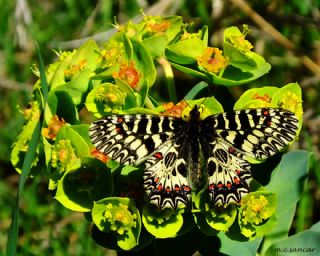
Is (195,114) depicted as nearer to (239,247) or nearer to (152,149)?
(152,149)

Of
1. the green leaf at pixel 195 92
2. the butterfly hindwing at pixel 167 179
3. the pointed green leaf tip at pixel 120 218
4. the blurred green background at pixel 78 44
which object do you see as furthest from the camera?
the blurred green background at pixel 78 44

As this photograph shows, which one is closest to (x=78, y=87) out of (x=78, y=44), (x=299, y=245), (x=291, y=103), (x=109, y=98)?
(x=109, y=98)

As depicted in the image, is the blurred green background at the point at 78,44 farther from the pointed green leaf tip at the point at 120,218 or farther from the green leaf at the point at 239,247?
the pointed green leaf tip at the point at 120,218

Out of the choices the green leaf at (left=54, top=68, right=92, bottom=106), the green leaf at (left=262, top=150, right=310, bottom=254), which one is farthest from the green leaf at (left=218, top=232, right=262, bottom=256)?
the green leaf at (left=54, top=68, right=92, bottom=106)

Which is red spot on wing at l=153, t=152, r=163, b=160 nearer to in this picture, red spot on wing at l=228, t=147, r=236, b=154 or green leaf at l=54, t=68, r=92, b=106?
red spot on wing at l=228, t=147, r=236, b=154

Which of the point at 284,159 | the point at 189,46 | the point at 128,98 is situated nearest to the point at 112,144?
the point at 128,98

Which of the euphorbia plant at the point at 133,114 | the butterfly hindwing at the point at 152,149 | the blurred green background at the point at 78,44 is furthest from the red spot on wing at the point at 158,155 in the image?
the blurred green background at the point at 78,44
